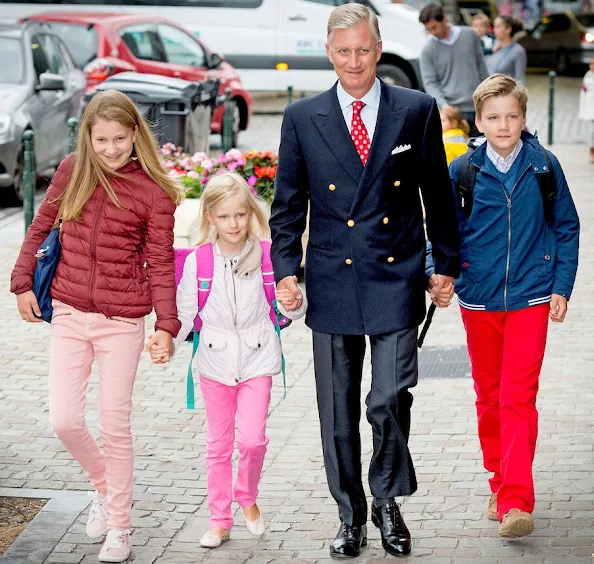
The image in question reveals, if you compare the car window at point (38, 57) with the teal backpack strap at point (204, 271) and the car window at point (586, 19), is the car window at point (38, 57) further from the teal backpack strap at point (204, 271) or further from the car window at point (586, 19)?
the car window at point (586, 19)

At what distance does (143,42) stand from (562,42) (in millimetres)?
18329

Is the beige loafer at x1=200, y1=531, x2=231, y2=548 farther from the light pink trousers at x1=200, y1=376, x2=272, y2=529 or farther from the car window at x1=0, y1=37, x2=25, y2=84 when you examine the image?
the car window at x1=0, y1=37, x2=25, y2=84

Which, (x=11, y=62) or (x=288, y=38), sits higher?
(x=11, y=62)

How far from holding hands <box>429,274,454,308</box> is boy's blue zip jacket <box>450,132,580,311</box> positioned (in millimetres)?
176

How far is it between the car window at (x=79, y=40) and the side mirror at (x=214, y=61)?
167 centimetres

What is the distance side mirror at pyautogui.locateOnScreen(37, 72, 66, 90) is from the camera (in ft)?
46.9

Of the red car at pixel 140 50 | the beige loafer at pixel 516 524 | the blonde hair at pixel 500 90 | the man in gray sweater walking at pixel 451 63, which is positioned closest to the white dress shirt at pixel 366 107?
the blonde hair at pixel 500 90

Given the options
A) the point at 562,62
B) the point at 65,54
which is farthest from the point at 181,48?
the point at 562,62

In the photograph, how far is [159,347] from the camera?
5055 mm

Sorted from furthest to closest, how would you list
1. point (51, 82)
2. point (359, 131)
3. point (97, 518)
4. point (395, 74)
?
point (395, 74) < point (51, 82) < point (97, 518) < point (359, 131)

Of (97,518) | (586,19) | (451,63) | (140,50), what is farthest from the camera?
(586,19)

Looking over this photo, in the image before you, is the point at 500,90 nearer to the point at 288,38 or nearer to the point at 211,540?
the point at 211,540

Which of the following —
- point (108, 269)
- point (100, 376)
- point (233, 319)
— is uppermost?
point (108, 269)

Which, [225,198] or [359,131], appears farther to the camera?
[225,198]
